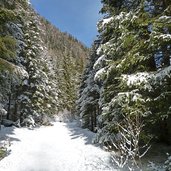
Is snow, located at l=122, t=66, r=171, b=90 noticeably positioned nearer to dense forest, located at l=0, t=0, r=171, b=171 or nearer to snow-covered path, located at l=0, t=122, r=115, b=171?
dense forest, located at l=0, t=0, r=171, b=171

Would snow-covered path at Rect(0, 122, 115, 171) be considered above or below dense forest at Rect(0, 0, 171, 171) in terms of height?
below

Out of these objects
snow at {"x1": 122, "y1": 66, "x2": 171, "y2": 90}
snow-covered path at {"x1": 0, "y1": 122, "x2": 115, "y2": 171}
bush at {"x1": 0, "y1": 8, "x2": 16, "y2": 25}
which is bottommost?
snow-covered path at {"x1": 0, "y1": 122, "x2": 115, "y2": 171}

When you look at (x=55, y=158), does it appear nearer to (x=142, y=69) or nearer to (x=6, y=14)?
(x=142, y=69)

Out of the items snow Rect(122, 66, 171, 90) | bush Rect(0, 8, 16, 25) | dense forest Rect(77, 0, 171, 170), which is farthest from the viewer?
bush Rect(0, 8, 16, 25)

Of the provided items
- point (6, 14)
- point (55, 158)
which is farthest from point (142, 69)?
point (6, 14)

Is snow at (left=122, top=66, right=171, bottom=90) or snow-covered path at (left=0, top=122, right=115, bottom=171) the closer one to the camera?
snow at (left=122, top=66, right=171, bottom=90)

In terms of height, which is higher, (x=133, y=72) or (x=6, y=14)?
(x=6, y=14)

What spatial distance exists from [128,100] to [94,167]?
349 centimetres

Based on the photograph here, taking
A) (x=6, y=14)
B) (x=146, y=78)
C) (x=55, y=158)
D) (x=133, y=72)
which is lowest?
(x=55, y=158)

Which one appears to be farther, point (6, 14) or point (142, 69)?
point (6, 14)

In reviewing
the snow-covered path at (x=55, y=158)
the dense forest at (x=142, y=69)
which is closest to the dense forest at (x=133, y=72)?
the dense forest at (x=142, y=69)

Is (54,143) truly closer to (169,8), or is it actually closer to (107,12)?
(107,12)

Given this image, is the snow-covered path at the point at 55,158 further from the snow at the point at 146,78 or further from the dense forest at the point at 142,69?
the snow at the point at 146,78

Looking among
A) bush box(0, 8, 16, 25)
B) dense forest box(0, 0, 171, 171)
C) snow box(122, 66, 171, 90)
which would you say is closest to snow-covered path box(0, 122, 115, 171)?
dense forest box(0, 0, 171, 171)
